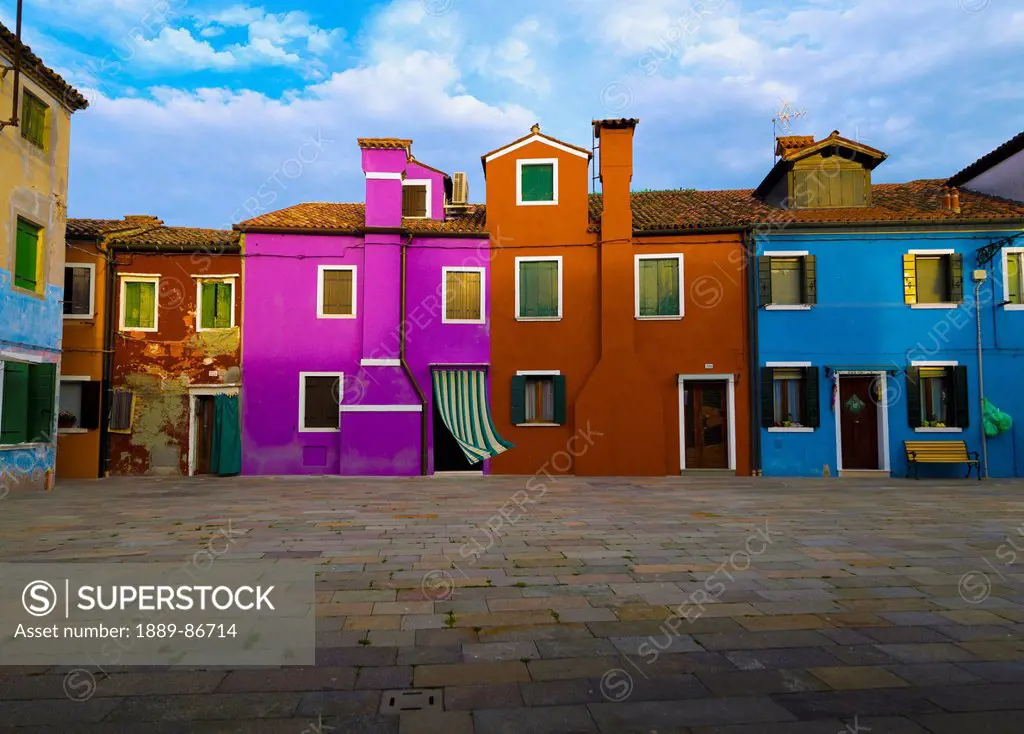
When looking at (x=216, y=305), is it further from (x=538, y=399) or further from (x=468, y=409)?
(x=538, y=399)

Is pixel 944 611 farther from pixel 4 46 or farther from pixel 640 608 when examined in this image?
pixel 4 46

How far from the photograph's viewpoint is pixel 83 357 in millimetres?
17297

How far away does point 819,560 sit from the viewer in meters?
6.94

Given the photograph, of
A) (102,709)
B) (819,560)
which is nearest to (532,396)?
(819,560)

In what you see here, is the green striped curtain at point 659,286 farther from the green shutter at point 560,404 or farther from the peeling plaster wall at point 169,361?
the peeling plaster wall at point 169,361

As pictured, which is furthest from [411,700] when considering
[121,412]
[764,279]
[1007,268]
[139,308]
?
[1007,268]

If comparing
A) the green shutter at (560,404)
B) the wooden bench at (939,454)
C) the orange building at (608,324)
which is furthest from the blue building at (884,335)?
the green shutter at (560,404)

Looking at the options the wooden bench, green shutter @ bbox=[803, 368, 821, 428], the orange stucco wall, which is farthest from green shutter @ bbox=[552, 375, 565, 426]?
the orange stucco wall

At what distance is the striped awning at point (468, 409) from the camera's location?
54.8 feet

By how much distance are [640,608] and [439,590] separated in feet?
5.49

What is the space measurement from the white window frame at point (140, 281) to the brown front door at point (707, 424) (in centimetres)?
1385

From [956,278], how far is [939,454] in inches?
174

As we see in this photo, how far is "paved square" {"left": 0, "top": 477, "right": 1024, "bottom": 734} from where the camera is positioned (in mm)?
3385

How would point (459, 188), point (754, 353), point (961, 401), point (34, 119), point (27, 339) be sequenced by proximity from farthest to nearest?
point (459, 188), point (754, 353), point (961, 401), point (34, 119), point (27, 339)
